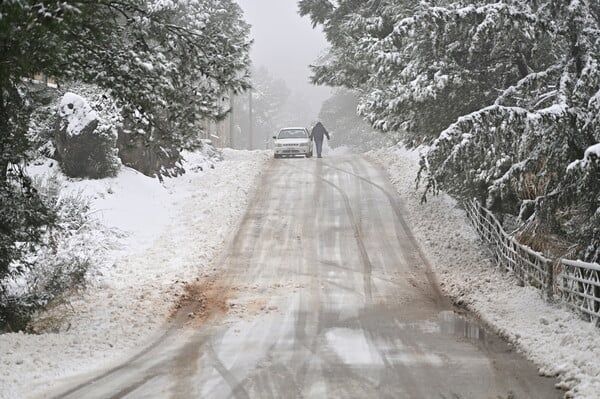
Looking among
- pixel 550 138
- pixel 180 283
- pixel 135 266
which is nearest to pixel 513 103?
pixel 550 138

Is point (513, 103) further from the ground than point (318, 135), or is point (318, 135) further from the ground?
point (318, 135)

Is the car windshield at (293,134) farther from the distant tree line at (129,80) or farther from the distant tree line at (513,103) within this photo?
the distant tree line at (129,80)

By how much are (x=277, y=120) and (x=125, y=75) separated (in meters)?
100

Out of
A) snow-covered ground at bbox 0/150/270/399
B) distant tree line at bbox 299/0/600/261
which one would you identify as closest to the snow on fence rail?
distant tree line at bbox 299/0/600/261

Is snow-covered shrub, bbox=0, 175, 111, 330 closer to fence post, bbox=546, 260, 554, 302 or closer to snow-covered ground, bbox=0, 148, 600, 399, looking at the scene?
snow-covered ground, bbox=0, 148, 600, 399

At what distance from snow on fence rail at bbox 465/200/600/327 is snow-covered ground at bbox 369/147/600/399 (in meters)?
0.22

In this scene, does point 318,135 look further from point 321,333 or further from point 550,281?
point 321,333

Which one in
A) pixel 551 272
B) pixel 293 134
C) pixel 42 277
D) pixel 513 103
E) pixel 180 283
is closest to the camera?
pixel 551 272

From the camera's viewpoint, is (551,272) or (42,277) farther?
(42,277)

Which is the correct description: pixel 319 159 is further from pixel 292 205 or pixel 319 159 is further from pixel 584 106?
pixel 584 106

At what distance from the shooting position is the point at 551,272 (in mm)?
10898

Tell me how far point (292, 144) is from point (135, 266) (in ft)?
61.5

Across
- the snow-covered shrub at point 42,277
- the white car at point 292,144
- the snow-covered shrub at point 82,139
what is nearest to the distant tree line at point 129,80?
the snow-covered shrub at point 42,277

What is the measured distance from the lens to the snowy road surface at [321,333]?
24.5ft
